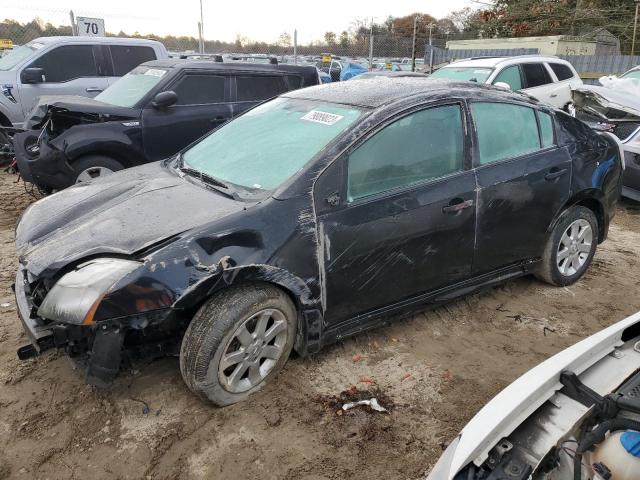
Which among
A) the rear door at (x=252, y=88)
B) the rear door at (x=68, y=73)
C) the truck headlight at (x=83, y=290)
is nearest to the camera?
the truck headlight at (x=83, y=290)

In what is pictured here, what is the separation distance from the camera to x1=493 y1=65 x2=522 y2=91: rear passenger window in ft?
29.8

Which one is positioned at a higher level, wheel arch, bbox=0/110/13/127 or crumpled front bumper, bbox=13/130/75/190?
wheel arch, bbox=0/110/13/127

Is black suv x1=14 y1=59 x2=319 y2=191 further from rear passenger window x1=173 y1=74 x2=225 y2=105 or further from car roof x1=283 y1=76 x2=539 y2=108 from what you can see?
car roof x1=283 y1=76 x2=539 y2=108

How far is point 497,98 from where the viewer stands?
364cm

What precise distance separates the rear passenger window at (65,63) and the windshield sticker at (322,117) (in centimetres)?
653

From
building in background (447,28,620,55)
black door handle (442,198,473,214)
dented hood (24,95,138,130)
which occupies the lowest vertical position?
black door handle (442,198,473,214)

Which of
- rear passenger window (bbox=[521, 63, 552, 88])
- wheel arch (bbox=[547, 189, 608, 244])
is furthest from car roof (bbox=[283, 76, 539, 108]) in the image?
rear passenger window (bbox=[521, 63, 552, 88])

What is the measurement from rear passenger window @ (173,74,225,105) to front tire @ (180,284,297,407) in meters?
4.49

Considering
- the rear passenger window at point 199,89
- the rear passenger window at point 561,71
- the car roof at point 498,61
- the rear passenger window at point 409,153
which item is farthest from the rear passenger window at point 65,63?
the rear passenger window at point 561,71

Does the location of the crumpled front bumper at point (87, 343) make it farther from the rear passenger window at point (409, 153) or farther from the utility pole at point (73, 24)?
the utility pole at point (73, 24)

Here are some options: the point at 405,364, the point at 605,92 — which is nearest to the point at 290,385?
the point at 405,364

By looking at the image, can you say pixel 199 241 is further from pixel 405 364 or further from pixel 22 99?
pixel 22 99

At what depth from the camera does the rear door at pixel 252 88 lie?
6.92 meters

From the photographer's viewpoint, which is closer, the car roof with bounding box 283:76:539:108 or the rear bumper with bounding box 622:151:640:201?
the car roof with bounding box 283:76:539:108
